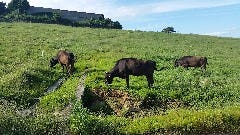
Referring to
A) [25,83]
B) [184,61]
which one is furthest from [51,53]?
[25,83]

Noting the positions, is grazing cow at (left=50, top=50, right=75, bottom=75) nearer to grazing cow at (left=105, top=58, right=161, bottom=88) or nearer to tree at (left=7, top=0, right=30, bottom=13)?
grazing cow at (left=105, top=58, right=161, bottom=88)

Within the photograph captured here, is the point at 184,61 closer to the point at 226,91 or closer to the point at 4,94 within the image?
the point at 226,91

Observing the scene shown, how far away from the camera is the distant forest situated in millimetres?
88500

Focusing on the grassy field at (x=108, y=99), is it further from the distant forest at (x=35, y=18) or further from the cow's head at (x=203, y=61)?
the distant forest at (x=35, y=18)

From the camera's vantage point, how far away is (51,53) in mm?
48750

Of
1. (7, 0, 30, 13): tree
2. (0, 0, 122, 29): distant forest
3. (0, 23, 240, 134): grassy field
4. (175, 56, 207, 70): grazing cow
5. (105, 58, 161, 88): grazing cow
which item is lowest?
(0, 23, 240, 134): grassy field

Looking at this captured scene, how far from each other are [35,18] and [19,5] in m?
10.1

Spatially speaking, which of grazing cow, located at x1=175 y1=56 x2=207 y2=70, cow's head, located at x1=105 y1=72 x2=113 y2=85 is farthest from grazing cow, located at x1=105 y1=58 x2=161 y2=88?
grazing cow, located at x1=175 y1=56 x2=207 y2=70

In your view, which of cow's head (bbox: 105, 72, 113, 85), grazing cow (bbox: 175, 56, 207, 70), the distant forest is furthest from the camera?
the distant forest

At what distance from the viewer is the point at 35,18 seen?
3506 inches

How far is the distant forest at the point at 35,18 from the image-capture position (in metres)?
88.5

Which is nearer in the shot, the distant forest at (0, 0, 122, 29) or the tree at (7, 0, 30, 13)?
the distant forest at (0, 0, 122, 29)

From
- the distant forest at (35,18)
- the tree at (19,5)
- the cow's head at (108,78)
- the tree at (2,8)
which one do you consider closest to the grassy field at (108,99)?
the cow's head at (108,78)

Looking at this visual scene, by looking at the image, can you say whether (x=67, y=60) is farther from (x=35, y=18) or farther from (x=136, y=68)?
(x=35, y=18)
